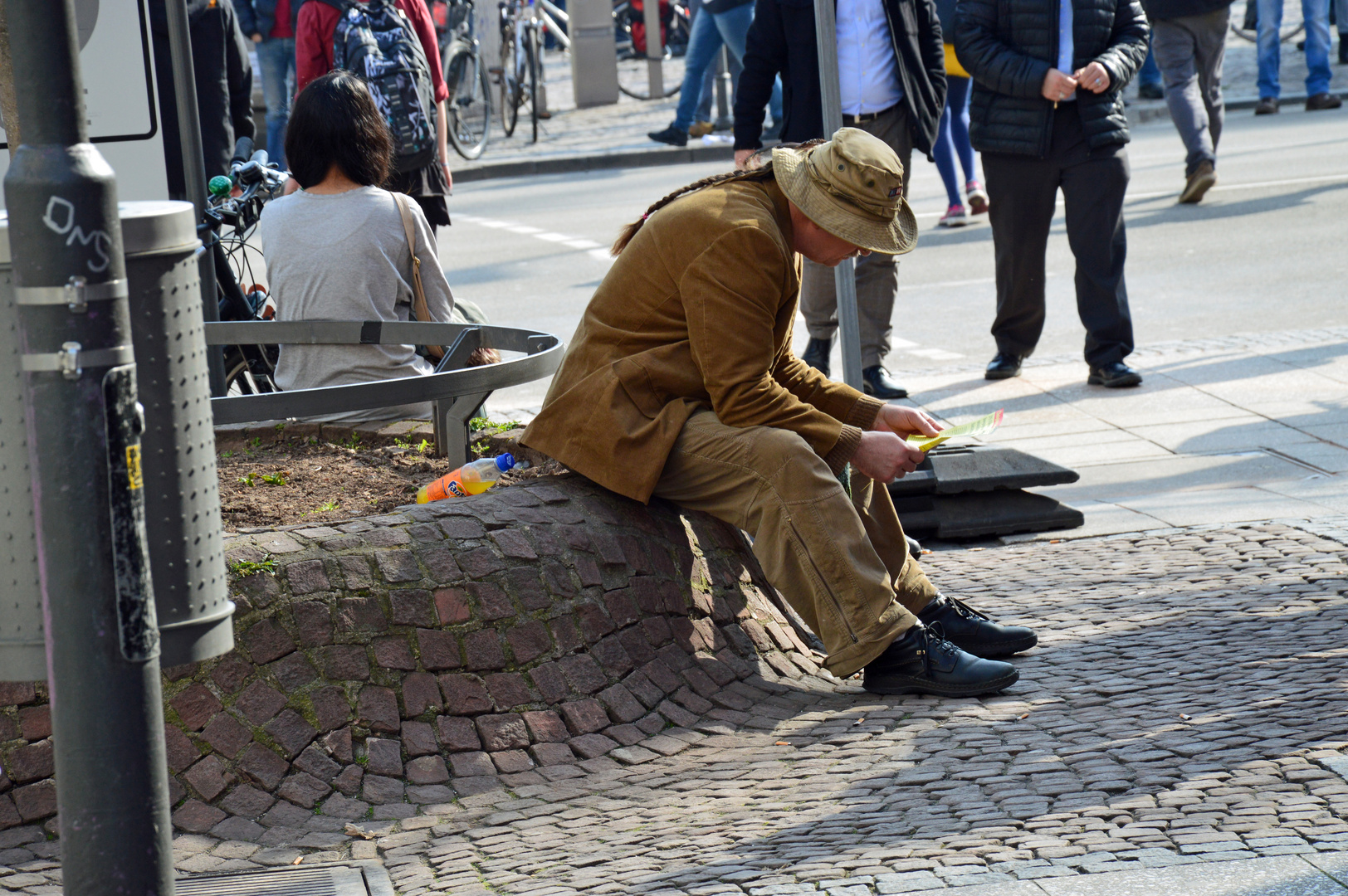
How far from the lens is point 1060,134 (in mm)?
7430

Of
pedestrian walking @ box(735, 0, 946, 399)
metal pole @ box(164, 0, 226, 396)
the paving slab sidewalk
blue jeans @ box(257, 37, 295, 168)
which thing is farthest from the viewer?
blue jeans @ box(257, 37, 295, 168)

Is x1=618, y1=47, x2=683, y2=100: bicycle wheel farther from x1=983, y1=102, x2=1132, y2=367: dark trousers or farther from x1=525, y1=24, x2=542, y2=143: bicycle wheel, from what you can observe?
x1=983, y1=102, x2=1132, y2=367: dark trousers

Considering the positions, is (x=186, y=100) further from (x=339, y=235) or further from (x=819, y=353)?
(x=819, y=353)

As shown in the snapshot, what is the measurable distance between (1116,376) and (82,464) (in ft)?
20.6

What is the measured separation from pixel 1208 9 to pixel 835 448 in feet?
26.6

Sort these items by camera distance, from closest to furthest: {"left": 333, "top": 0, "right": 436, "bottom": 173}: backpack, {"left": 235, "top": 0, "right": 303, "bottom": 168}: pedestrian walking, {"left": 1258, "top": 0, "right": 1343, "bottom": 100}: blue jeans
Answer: {"left": 333, "top": 0, "right": 436, "bottom": 173}: backpack
{"left": 235, "top": 0, "right": 303, "bottom": 168}: pedestrian walking
{"left": 1258, "top": 0, "right": 1343, "bottom": 100}: blue jeans

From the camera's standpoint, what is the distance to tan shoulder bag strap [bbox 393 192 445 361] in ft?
17.0

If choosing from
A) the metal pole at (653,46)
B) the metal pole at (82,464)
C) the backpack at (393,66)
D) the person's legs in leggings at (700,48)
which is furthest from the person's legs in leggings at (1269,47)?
the metal pole at (82,464)

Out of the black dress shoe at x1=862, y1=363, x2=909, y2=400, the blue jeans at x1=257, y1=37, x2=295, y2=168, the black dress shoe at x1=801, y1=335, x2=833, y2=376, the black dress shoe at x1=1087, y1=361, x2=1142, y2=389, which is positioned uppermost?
the blue jeans at x1=257, y1=37, x2=295, y2=168

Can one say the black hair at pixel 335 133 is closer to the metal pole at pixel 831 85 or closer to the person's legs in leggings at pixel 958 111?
the metal pole at pixel 831 85

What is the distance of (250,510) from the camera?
4.60 meters

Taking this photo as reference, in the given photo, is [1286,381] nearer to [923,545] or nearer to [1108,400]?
[1108,400]

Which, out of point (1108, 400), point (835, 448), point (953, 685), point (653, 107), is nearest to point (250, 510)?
point (835, 448)

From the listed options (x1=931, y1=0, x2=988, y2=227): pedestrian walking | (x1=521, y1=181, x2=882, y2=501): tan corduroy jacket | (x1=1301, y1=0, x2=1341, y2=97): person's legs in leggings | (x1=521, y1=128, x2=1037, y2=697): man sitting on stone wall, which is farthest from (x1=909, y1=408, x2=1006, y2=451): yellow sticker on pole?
(x1=1301, y1=0, x2=1341, y2=97): person's legs in leggings
